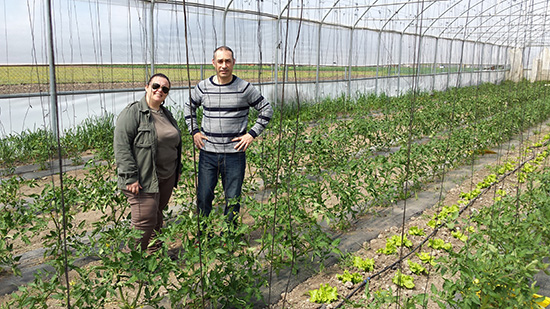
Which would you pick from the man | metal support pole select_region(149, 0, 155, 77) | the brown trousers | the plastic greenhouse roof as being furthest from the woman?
the plastic greenhouse roof

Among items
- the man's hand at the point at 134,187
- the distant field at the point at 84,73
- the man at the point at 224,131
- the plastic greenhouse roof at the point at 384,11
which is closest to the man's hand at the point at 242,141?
the man at the point at 224,131

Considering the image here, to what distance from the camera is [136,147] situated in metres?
2.17

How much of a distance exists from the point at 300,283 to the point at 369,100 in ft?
28.0

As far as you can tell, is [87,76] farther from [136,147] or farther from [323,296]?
[323,296]

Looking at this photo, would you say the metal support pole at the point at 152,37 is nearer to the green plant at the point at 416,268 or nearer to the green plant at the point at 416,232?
the green plant at the point at 416,232

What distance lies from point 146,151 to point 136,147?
0.19 feet

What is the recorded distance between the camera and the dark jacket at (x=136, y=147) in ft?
6.96

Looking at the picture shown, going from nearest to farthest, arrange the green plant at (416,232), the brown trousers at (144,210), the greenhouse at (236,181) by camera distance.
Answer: the greenhouse at (236,181), the brown trousers at (144,210), the green plant at (416,232)

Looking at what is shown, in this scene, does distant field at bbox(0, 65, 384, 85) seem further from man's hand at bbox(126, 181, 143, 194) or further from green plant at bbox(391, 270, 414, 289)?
green plant at bbox(391, 270, 414, 289)

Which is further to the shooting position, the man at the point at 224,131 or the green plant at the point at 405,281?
the man at the point at 224,131

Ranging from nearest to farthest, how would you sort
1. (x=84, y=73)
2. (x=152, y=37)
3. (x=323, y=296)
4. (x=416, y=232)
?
(x=323, y=296)
(x=416, y=232)
(x=84, y=73)
(x=152, y=37)

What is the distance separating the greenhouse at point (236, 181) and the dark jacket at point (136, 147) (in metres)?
0.01

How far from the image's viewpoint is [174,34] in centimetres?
635

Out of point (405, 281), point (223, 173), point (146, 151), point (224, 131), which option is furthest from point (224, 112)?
point (405, 281)
